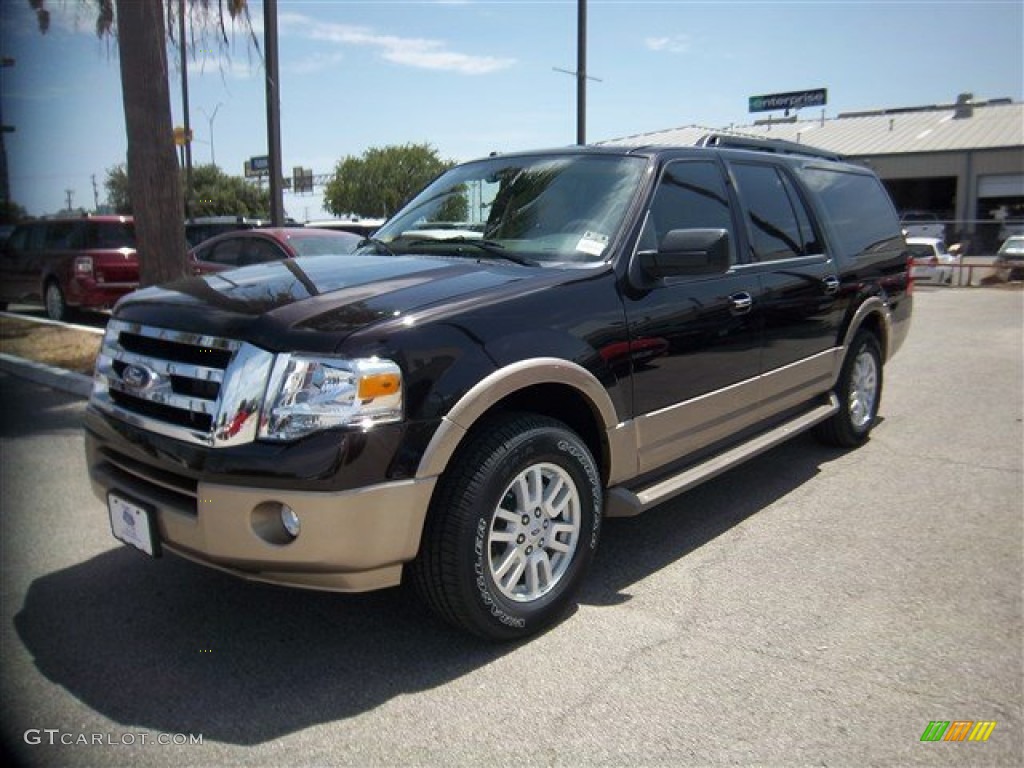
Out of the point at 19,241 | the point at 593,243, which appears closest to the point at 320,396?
the point at 593,243

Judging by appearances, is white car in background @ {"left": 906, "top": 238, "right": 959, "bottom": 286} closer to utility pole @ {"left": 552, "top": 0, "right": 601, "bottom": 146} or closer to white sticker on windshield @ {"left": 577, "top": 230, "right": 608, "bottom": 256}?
utility pole @ {"left": 552, "top": 0, "right": 601, "bottom": 146}

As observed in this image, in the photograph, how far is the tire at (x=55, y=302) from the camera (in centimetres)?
1341

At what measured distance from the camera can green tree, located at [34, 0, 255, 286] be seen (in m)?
7.46

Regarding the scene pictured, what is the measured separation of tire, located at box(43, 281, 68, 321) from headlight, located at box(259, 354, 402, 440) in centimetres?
1241

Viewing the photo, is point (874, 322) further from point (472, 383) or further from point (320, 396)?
point (320, 396)

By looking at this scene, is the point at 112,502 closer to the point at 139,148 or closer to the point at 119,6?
the point at 139,148

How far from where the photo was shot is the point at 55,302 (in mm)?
13500

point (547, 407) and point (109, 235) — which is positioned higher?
point (109, 235)

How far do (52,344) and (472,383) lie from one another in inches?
354

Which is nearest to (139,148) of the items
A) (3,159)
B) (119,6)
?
(119,6)

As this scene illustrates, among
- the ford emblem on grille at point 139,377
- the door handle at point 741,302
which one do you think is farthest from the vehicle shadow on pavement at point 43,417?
the door handle at point 741,302

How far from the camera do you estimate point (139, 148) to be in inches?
300

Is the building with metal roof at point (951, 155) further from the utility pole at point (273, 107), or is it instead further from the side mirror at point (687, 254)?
the side mirror at point (687, 254)

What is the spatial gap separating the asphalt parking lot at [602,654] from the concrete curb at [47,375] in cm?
315
